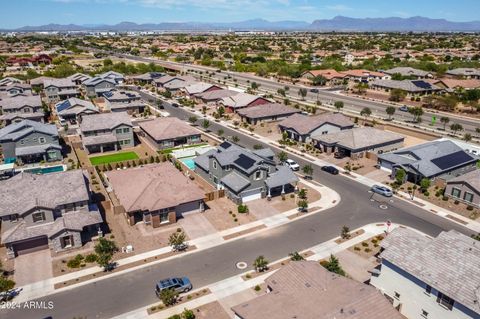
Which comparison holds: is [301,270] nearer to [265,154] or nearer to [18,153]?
[265,154]

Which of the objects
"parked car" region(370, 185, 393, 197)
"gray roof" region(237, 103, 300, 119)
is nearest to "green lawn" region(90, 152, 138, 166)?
"gray roof" region(237, 103, 300, 119)

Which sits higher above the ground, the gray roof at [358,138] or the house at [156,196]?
the gray roof at [358,138]

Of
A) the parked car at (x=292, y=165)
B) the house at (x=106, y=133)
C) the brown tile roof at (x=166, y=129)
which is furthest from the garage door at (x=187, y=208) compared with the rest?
the house at (x=106, y=133)

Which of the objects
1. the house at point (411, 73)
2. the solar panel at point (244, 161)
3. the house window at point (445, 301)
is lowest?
the house window at point (445, 301)

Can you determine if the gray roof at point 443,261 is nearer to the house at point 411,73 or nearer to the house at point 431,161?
the house at point 431,161

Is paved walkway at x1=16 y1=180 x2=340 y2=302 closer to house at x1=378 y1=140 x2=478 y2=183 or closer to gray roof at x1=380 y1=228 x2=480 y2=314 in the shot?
house at x1=378 y1=140 x2=478 y2=183

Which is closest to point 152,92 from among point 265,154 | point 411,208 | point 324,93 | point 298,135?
point 324,93

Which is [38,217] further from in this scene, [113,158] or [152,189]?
[113,158]
